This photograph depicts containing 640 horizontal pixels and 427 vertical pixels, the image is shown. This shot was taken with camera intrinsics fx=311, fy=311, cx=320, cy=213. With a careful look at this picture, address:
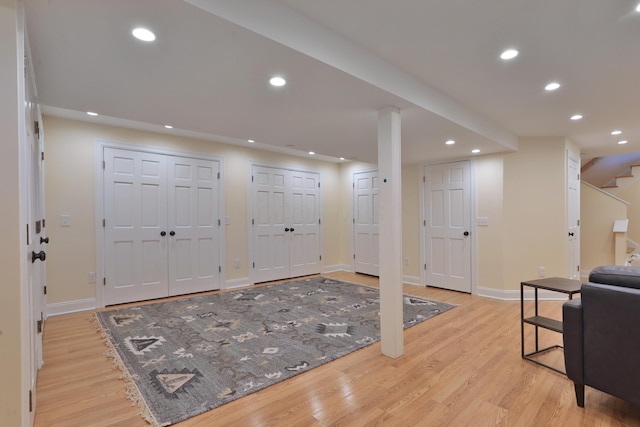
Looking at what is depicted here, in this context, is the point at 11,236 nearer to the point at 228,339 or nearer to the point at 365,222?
the point at 228,339

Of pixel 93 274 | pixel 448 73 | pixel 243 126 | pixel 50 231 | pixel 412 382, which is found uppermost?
pixel 448 73

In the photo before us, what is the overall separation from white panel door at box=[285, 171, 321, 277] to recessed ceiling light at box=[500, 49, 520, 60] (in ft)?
13.8

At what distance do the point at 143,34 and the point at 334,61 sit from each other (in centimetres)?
107

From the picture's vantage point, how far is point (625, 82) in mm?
2627

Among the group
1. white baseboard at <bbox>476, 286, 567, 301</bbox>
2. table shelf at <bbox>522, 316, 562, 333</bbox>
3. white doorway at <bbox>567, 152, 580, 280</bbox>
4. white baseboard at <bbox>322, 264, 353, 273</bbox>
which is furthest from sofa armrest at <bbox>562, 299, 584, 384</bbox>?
white baseboard at <bbox>322, 264, 353, 273</bbox>

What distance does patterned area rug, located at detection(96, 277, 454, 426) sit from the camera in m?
2.12

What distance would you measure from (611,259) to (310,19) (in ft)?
22.7

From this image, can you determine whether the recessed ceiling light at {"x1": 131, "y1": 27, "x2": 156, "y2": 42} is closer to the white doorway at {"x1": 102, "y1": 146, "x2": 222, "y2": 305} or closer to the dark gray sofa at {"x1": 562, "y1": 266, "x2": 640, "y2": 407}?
the dark gray sofa at {"x1": 562, "y1": 266, "x2": 640, "y2": 407}

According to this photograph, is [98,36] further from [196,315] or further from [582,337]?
[582,337]

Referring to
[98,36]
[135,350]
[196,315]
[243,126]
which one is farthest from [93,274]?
[98,36]

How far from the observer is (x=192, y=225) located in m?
4.76

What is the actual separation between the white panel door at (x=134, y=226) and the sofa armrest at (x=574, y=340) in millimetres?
4560

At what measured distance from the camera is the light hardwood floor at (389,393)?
5.98 feet

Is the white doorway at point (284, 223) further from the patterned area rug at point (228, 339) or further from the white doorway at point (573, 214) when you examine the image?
the white doorway at point (573, 214)
